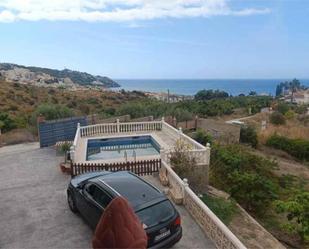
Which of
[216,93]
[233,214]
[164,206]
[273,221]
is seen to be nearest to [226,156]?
[273,221]

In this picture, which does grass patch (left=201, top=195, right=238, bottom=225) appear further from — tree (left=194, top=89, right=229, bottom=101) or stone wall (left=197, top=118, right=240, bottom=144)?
tree (left=194, top=89, right=229, bottom=101)

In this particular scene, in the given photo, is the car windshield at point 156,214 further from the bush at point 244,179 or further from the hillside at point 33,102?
the hillside at point 33,102

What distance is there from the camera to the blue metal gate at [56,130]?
1764 centimetres

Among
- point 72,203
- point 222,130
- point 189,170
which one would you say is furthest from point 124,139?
point 222,130

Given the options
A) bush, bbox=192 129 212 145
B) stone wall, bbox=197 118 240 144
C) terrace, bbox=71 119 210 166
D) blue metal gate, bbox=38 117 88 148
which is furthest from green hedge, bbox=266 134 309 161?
blue metal gate, bbox=38 117 88 148

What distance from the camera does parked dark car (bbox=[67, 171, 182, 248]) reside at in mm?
6641

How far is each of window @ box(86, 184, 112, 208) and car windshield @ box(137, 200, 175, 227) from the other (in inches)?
35.4

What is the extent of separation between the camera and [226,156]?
15.6 meters

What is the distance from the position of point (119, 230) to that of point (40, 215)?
7.70 meters

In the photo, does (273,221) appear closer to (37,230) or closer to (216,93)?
(37,230)

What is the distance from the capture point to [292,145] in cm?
2470

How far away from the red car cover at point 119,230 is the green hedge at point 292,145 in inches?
968

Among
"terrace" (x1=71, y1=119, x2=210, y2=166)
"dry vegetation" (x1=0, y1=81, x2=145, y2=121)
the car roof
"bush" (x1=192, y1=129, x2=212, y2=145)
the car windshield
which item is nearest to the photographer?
the car windshield

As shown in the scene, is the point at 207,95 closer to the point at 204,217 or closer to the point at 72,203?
the point at 72,203
